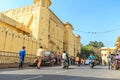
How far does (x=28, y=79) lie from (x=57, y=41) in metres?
42.7

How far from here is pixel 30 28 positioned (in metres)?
40.8

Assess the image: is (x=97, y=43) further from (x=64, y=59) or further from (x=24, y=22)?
(x=64, y=59)

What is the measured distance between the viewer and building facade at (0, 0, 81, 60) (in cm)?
3126

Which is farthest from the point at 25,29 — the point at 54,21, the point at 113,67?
the point at 113,67

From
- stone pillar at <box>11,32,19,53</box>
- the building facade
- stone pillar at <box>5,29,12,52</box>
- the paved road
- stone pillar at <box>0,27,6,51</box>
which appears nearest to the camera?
the paved road

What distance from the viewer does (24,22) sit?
40938 mm

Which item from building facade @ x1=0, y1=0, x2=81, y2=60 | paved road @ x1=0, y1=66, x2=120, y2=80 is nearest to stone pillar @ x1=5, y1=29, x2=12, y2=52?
building facade @ x1=0, y1=0, x2=81, y2=60

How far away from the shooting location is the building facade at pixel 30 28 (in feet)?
103

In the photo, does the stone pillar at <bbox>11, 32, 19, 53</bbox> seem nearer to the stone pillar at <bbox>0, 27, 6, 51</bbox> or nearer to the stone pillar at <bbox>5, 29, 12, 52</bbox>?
the stone pillar at <bbox>5, 29, 12, 52</bbox>

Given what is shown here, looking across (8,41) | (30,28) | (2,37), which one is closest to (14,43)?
(8,41)

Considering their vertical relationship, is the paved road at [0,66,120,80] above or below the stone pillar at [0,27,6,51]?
below

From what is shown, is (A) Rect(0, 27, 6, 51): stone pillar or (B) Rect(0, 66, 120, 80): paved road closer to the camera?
(B) Rect(0, 66, 120, 80): paved road

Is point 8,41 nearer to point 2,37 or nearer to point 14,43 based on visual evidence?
point 14,43

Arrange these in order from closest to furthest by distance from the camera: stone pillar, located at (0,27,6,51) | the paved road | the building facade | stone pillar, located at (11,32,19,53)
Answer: the paved road → stone pillar, located at (0,27,6,51) → the building facade → stone pillar, located at (11,32,19,53)
